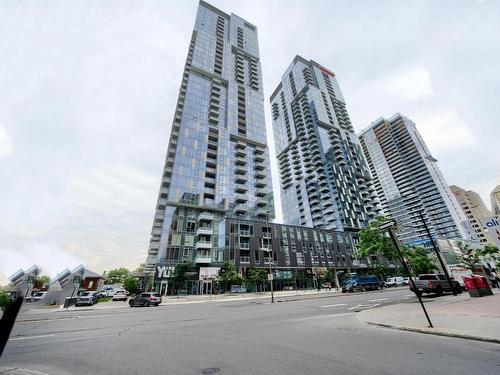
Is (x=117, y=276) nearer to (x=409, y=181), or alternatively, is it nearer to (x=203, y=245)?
(x=203, y=245)

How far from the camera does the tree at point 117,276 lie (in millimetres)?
96188

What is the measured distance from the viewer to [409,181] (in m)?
139

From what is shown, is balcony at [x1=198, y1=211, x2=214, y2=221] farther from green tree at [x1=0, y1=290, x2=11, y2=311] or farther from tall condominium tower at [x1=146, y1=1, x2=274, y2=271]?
green tree at [x1=0, y1=290, x2=11, y2=311]

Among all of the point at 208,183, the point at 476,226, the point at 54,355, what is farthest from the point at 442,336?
the point at 476,226

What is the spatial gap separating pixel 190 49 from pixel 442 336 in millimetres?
95695

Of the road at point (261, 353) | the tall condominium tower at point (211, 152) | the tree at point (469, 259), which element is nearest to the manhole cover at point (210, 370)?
the road at point (261, 353)

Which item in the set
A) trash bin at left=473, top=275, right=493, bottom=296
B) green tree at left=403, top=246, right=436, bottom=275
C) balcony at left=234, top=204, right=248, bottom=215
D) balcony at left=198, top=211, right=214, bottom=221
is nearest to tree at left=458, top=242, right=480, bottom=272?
green tree at left=403, top=246, right=436, bottom=275

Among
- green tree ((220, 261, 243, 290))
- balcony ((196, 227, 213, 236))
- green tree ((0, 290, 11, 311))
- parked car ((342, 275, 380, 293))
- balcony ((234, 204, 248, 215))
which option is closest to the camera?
green tree ((0, 290, 11, 311))

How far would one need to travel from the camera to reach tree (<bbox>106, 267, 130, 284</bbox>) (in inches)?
3787

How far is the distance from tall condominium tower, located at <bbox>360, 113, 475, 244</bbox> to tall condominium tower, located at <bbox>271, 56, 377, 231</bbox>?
155 ft

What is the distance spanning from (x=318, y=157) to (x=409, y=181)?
80.5 metres

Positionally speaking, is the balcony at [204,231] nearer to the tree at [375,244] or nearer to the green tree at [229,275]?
the green tree at [229,275]

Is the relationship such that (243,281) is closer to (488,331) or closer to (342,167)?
(488,331)

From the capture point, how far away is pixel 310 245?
59406mm
